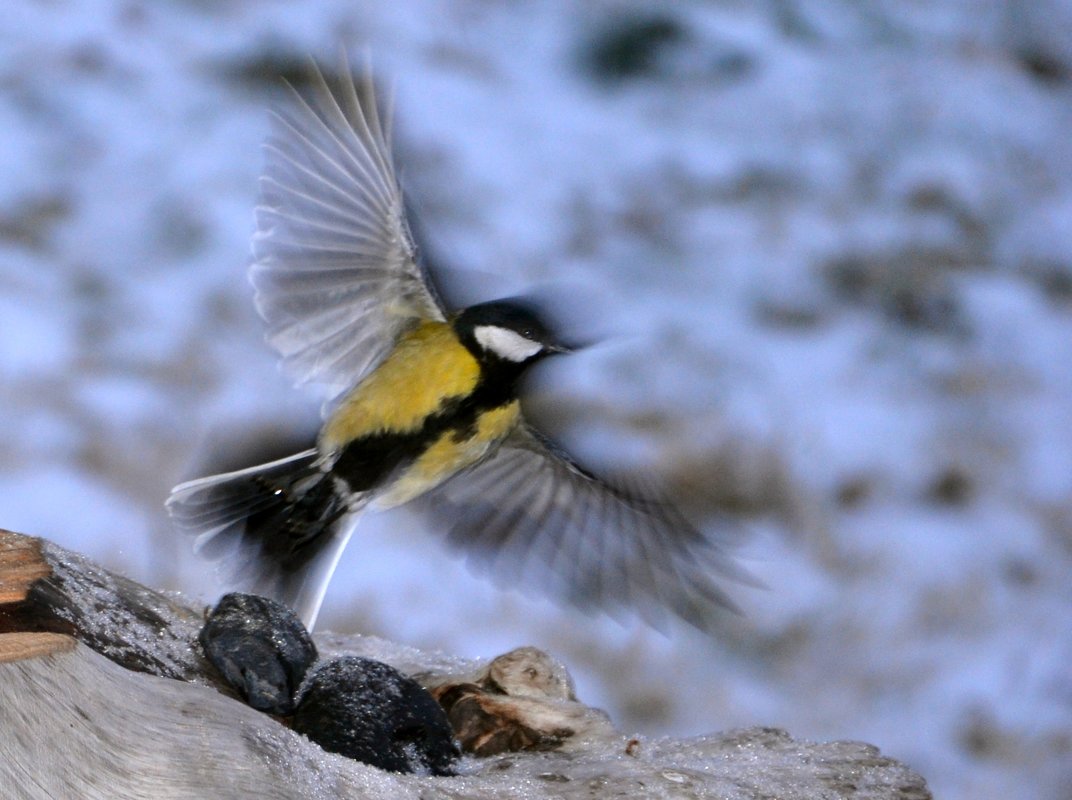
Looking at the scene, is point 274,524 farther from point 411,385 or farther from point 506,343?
point 506,343

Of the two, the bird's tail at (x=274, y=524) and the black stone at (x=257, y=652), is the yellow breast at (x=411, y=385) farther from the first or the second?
the black stone at (x=257, y=652)

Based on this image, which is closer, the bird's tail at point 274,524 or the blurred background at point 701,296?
the bird's tail at point 274,524

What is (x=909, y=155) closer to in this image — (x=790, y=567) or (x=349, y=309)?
(x=790, y=567)

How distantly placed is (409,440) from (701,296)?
61.3 inches

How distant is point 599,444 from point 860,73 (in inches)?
83.5

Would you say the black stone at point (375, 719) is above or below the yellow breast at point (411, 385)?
below

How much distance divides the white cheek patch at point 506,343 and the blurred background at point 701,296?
0.48 meters

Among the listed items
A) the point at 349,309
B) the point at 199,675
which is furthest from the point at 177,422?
the point at 199,675

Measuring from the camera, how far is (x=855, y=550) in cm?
267

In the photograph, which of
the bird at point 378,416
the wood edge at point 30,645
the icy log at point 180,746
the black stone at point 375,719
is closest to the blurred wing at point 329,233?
the bird at point 378,416

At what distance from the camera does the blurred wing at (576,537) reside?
144 centimetres

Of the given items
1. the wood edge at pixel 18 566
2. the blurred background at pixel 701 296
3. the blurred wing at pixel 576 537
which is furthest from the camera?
the blurred background at pixel 701 296

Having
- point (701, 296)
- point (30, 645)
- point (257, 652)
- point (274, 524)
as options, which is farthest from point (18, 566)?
point (701, 296)

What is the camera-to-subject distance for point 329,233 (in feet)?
4.89
